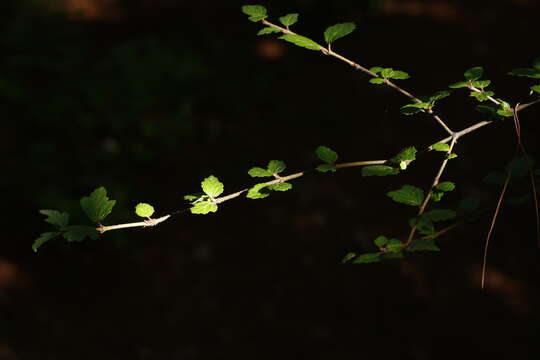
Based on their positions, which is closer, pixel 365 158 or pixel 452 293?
pixel 452 293

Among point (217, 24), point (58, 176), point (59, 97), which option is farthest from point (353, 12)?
point (58, 176)

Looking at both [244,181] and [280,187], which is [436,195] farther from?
[244,181]

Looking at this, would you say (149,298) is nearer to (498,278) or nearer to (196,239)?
(196,239)

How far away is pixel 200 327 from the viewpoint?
3451 mm

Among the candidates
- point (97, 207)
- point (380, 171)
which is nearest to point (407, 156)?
point (380, 171)

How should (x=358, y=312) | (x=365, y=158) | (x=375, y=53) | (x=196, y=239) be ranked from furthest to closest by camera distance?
1. (x=375, y=53)
2. (x=365, y=158)
3. (x=196, y=239)
4. (x=358, y=312)

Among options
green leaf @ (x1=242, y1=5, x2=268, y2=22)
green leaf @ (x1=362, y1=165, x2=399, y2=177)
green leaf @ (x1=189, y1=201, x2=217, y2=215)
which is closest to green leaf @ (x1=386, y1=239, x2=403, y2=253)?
green leaf @ (x1=362, y1=165, x2=399, y2=177)

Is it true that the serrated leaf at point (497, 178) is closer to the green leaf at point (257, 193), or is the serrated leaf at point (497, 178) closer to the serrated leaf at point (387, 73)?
the serrated leaf at point (387, 73)

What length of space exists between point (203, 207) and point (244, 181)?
120 inches

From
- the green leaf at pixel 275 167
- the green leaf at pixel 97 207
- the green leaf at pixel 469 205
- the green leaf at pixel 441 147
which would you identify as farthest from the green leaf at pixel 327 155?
the green leaf at pixel 97 207

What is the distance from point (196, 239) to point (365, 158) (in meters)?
1.55

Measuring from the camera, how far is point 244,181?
4.18 meters

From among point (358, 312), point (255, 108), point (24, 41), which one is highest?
point (24, 41)

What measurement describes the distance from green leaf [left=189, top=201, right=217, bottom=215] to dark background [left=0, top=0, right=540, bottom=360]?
238 cm
